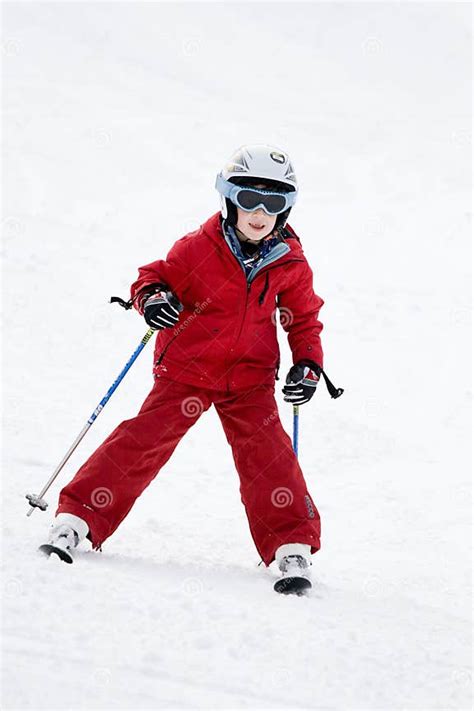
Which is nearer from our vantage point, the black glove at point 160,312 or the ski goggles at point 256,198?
the black glove at point 160,312

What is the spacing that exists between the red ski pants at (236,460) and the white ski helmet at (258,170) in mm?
960

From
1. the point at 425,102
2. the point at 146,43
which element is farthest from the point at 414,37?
the point at 146,43

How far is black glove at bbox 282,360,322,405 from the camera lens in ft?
13.6

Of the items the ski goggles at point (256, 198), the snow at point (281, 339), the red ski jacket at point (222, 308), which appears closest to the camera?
the snow at point (281, 339)

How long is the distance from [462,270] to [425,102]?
861 centimetres

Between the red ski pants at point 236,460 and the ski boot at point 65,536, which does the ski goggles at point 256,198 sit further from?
the ski boot at point 65,536

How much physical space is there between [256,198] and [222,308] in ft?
1.86

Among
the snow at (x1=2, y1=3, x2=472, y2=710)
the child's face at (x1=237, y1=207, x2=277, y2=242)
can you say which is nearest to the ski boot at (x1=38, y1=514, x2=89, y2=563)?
the snow at (x1=2, y1=3, x2=472, y2=710)

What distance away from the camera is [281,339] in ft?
30.0

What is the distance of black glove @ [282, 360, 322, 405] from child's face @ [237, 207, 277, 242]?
0.69m

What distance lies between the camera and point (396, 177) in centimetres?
1377

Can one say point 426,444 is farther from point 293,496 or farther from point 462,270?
point 462,270

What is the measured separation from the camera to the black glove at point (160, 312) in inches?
153

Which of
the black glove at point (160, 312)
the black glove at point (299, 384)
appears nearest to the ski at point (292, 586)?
the black glove at point (299, 384)
